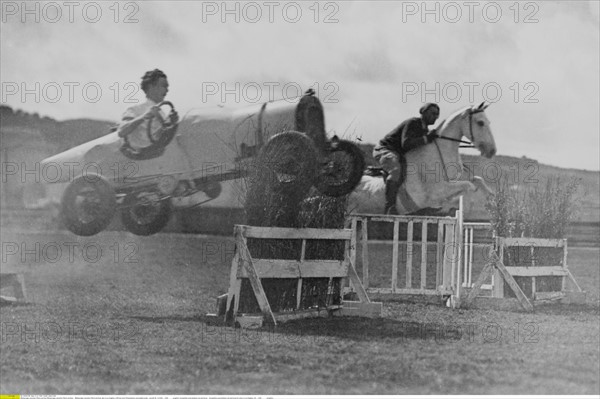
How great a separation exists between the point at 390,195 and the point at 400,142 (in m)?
0.69

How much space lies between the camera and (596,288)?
11.5 meters

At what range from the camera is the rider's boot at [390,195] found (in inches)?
388

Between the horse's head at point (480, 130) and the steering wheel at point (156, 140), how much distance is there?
398cm

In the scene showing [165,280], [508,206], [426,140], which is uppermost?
[426,140]

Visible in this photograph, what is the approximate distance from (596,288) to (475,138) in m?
→ 3.53

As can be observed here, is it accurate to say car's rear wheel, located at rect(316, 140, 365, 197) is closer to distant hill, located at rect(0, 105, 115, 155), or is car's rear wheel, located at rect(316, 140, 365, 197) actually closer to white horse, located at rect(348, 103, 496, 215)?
white horse, located at rect(348, 103, 496, 215)

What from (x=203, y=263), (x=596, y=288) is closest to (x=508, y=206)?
(x=596, y=288)

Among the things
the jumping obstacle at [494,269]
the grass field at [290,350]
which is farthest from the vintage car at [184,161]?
the jumping obstacle at [494,269]

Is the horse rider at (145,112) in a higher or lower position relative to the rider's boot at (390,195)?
higher

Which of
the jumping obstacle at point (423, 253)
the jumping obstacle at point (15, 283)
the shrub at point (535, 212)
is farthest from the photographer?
the shrub at point (535, 212)

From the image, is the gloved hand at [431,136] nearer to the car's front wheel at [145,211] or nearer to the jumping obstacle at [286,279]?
the jumping obstacle at [286,279]

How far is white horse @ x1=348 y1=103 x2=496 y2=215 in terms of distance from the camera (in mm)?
9750

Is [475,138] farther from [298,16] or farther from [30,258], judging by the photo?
[30,258]

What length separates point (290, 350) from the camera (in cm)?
532
